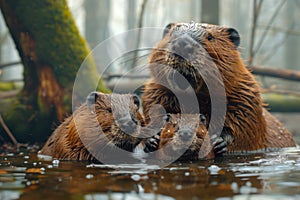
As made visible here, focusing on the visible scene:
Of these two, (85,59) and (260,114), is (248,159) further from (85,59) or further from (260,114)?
(85,59)

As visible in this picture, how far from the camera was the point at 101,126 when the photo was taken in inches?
182

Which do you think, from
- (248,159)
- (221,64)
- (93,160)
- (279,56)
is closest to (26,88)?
(93,160)

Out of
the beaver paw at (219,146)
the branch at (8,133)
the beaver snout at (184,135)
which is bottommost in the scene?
the branch at (8,133)

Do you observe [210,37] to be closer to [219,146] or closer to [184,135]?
[219,146]

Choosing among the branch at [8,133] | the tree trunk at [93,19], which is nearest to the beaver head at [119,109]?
the branch at [8,133]

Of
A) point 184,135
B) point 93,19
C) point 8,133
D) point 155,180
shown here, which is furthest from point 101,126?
point 93,19

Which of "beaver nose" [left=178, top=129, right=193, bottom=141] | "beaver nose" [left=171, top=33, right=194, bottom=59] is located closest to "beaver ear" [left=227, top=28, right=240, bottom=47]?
"beaver nose" [left=171, top=33, right=194, bottom=59]

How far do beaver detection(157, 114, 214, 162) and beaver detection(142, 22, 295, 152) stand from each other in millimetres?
422

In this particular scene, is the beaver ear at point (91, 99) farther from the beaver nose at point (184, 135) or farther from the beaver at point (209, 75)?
the beaver nose at point (184, 135)

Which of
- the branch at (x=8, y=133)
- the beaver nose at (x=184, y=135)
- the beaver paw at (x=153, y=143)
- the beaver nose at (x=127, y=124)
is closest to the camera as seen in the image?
the beaver nose at (x=184, y=135)

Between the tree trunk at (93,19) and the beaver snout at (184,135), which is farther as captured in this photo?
the tree trunk at (93,19)

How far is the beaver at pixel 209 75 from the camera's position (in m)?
4.55

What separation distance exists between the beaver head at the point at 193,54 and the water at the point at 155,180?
83cm

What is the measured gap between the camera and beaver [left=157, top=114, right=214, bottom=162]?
4176 millimetres
